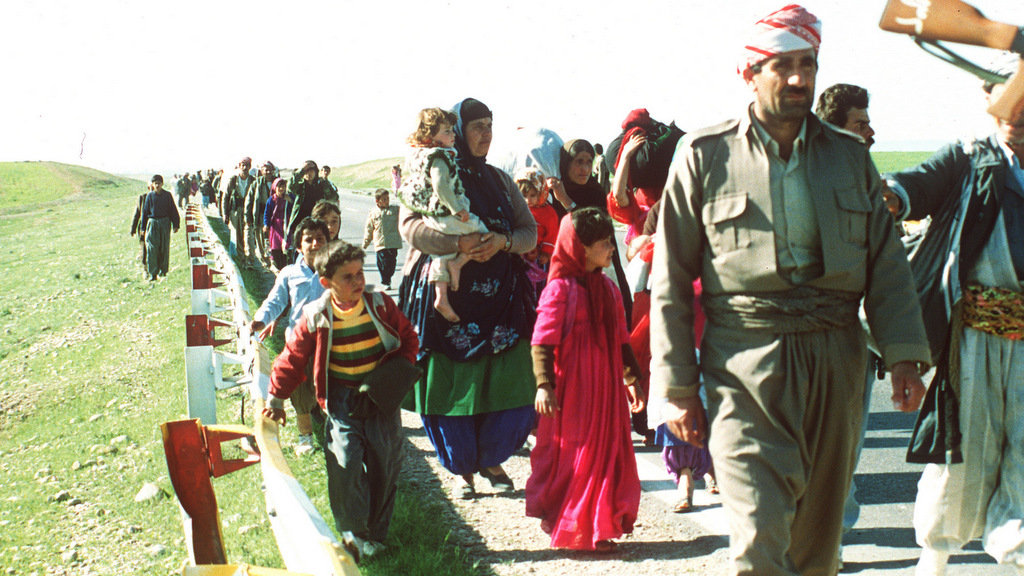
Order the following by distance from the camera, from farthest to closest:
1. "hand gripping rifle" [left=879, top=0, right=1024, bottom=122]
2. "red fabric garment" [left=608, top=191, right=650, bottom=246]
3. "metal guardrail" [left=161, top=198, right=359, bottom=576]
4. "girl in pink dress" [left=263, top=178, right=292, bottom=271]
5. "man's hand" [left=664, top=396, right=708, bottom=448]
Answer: "girl in pink dress" [left=263, top=178, right=292, bottom=271] < "red fabric garment" [left=608, top=191, right=650, bottom=246] < "man's hand" [left=664, top=396, right=708, bottom=448] < "hand gripping rifle" [left=879, top=0, right=1024, bottom=122] < "metal guardrail" [left=161, top=198, right=359, bottom=576]

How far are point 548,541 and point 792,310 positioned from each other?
2316mm

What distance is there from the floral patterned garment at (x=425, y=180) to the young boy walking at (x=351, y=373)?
28.0 inches

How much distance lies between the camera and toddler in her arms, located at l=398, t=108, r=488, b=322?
5199 millimetres

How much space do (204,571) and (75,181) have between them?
373 ft

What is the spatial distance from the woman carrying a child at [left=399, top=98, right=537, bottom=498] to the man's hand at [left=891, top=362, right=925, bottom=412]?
2639 millimetres

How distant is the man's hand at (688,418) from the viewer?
10.4ft

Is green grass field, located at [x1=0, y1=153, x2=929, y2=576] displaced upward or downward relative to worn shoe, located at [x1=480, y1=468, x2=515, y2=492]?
downward

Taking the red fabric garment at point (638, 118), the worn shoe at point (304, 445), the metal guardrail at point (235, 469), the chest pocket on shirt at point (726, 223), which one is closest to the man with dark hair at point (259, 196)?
the worn shoe at point (304, 445)

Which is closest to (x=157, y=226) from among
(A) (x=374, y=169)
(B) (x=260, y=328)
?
(B) (x=260, y=328)

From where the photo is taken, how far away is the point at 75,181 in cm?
10575

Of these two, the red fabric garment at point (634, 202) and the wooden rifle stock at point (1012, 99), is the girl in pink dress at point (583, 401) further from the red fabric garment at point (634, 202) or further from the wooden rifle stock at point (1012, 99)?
the wooden rifle stock at point (1012, 99)

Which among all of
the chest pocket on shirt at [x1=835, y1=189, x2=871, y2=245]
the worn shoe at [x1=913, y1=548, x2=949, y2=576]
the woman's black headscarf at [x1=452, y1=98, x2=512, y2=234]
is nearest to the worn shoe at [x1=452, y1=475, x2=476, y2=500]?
the woman's black headscarf at [x1=452, y1=98, x2=512, y2=234]

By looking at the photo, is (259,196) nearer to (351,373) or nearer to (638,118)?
(638,118)

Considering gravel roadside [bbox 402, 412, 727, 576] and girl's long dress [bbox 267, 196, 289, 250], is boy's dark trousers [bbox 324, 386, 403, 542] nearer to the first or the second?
gravel roadside [bbox 402, 412, 727, 576]
